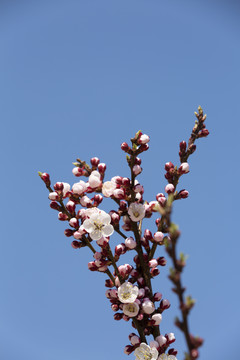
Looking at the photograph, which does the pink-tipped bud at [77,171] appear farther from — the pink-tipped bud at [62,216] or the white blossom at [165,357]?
the white blossom at [165,357]

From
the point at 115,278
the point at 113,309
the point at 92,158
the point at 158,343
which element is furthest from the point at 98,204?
the point at 158,343

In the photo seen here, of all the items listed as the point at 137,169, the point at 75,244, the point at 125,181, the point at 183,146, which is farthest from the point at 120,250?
the point at 183,146

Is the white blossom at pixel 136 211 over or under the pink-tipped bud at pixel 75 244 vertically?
over

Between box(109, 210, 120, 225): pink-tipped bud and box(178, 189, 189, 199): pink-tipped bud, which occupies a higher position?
box(178, 189, 189, 199): pink-tipped bud

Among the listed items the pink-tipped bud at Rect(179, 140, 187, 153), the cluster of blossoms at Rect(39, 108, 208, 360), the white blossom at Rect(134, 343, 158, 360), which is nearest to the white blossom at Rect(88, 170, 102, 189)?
the cluster of blossoms at Rect(39, 108, 208, 360)

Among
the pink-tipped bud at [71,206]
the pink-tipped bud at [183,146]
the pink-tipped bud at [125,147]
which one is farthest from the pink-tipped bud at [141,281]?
the pink-tipped bud at [183,146]

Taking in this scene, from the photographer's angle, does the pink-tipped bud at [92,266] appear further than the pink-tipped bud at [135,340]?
Yes

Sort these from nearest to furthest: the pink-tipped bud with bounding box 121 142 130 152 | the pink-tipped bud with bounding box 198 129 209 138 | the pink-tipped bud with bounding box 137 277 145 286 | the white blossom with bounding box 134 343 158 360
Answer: the white blossom with bounding box 134 343 158 360
the pink-tipped bud with bounding box 137 277 145 286
the pink-tipped bud with bounding box 121 142 130 152
the pink-tipped bud with bounding box 198 129 209 138

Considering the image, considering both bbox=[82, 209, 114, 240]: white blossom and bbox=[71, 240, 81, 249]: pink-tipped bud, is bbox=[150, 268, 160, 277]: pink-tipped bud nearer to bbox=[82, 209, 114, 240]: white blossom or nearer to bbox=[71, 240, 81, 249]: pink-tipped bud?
bbox=[82, 209, 114, 240]: white blossom
